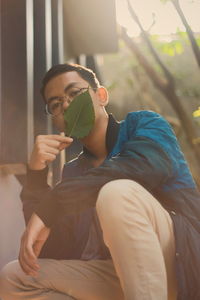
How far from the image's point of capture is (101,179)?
1565 millimetres

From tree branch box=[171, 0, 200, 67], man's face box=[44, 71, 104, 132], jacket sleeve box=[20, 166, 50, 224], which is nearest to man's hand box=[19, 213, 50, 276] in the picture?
jacket sleeve box=[20, 166, 50, 224]

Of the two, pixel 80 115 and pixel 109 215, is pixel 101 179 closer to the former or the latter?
pixel 109 215

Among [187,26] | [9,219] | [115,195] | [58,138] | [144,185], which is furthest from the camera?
[187,26]

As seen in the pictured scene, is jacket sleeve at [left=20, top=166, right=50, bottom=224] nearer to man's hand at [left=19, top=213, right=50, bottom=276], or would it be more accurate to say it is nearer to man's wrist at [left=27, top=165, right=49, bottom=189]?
man's wrist at [left=27, top=165, right=49, bottom=189]

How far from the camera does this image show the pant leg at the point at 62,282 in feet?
5.94

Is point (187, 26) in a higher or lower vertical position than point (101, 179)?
higher

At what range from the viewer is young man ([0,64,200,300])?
4.88ft

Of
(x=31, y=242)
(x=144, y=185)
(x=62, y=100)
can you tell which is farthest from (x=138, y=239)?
(x=62, y=100)

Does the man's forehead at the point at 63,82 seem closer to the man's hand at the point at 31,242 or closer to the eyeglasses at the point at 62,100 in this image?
the eyeglasses at the point at 62,100

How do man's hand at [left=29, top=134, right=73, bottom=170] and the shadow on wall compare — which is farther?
the shadow on wall

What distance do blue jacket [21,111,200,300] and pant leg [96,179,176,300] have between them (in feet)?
0.26

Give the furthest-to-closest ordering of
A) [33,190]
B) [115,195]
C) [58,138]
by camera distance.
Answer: [33,190] < [58,138] < [115,195]

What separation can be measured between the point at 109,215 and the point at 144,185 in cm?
21

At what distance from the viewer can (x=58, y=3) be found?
143 inches
